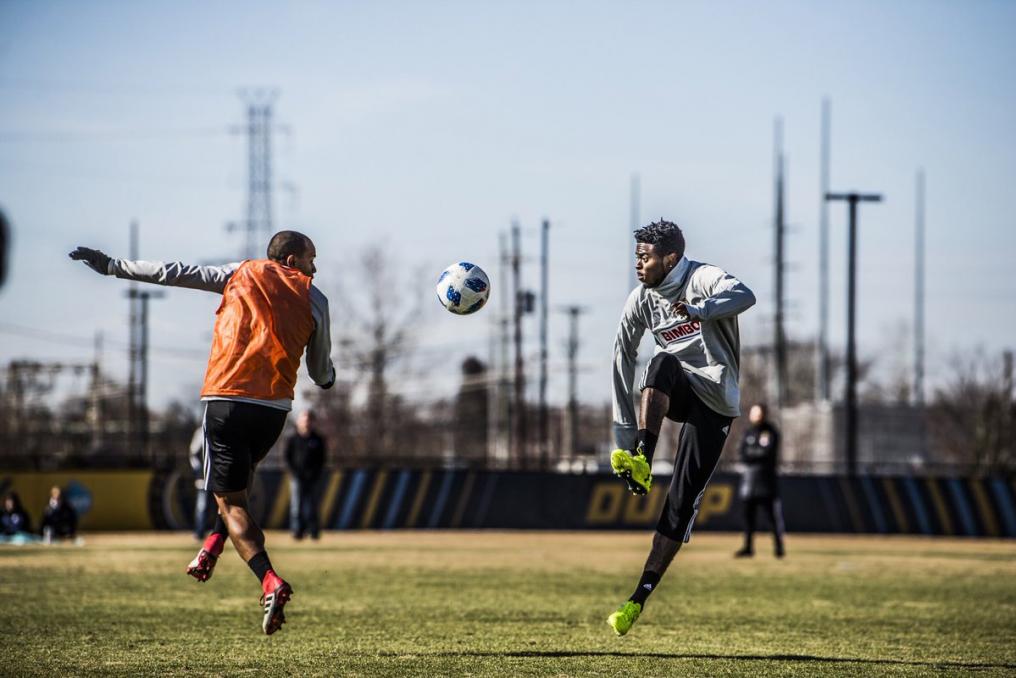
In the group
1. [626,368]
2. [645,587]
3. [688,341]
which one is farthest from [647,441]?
Result: [645,587]

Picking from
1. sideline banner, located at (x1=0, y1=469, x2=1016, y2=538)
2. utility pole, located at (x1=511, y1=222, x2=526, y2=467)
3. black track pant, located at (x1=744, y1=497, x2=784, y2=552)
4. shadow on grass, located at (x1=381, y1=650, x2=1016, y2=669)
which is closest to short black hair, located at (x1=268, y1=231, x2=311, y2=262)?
shadow on grass, located at (x1=381, y1=650, x2=1016, y2=669)

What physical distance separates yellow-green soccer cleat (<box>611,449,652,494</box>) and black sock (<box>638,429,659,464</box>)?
0.05m

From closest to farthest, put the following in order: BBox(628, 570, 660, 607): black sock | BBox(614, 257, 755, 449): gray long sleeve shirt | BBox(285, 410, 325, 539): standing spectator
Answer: BBox(628, 570, 660, 607): black sock → BBox(614, 257, 755, 449): gray long sleeve shirt → BBox(285, 410, 325, 539): standing spectator

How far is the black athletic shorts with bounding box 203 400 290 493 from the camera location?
8.08m

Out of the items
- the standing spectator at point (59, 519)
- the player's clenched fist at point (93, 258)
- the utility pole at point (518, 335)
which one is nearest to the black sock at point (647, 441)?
the player's clenched fist at point (93, 258)

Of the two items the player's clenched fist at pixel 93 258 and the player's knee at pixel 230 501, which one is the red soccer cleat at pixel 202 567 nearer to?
the player's knee at pixel 230 501

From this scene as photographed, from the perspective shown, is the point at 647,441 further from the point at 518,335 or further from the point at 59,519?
the point at 518,335

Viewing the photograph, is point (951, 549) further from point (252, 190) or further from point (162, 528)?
point (252, 190)

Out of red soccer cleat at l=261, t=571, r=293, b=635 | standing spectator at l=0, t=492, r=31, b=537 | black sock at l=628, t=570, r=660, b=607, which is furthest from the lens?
standing spectator at l=0, t=492, r=31, b=537

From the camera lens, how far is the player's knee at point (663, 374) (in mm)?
8562

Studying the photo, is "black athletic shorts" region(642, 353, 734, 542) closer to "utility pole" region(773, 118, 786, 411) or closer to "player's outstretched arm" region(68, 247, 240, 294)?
"player's outstretched arm" region(68, 247, 240, 294)

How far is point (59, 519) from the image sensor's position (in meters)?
24.7

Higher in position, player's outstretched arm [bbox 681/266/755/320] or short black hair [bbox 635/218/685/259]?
short black hair [bbox 635/218/685/259]


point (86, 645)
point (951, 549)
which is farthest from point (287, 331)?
point (951, 549)
